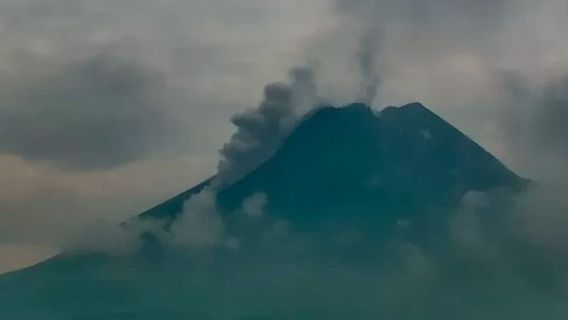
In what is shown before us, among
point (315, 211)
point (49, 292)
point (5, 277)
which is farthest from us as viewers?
point (315, 211)

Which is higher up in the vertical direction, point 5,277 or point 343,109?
point 343,109

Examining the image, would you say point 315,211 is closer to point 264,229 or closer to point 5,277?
point 264,229

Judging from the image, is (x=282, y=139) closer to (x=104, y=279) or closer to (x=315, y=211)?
(x=315, y=211)

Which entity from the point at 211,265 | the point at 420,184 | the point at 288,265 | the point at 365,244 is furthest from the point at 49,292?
the point at 420,184

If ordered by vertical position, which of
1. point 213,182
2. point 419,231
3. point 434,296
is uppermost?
point 213,182

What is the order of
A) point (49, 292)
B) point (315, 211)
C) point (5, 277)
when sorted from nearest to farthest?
1. point (5, 277)
2. point (49, 292)
3. point (315, 211)

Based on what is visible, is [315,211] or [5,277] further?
[315,211]
